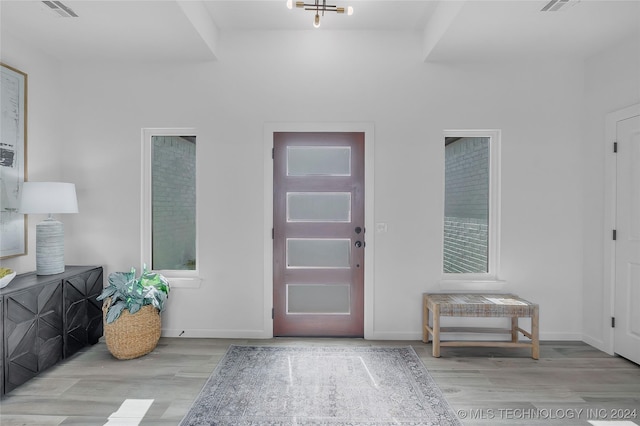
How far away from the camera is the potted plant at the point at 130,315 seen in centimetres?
297

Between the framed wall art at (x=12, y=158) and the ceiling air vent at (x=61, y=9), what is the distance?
71 cm

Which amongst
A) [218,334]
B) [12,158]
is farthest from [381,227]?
[12,158]

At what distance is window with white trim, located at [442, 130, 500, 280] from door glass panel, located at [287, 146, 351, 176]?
40.6 inches

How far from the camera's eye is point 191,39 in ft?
10.0

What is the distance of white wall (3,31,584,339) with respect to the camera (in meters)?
3.48

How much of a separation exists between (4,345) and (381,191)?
3134mm

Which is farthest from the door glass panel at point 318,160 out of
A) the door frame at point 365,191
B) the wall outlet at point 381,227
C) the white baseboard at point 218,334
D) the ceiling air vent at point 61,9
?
the ceiling air vent at point 61,9

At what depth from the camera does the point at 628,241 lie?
303 centimetres

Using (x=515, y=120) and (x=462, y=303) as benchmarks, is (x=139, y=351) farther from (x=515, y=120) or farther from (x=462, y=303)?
(x=515, y=120)

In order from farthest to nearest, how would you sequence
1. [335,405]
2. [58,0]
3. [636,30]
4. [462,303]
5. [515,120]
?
[515,120], [462,303], [636,30], [58,0], [335,405]

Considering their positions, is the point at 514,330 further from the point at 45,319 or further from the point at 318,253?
the point at 45,319

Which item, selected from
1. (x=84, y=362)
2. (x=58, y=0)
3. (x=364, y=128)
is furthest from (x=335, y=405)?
(x=58, y=0)

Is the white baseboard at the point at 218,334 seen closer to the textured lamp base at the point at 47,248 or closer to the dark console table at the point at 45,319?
the dark console table at the point at 45,319

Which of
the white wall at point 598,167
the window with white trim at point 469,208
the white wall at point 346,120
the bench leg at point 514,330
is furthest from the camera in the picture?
the window with white trim at point 469,208
